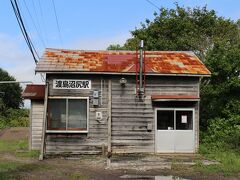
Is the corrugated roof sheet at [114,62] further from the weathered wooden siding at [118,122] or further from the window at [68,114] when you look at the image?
the window at [68,114]

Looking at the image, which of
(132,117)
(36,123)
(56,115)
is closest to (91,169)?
(56,115)

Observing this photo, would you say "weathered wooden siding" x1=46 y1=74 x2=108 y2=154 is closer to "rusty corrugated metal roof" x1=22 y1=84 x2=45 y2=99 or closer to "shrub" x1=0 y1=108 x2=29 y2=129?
"rusty corrugated metal roof" x1=22 y1=84 x2=45 y2=99

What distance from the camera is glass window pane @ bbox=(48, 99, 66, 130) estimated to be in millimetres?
21844

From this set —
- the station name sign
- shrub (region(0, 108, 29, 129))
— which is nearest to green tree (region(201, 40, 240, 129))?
the station name sign

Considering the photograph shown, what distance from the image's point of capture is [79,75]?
22.1m

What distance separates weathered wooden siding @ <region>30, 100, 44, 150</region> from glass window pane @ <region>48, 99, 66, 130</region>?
2276mm

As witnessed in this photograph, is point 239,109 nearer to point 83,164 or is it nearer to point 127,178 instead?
point 83,164

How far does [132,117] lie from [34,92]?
230 inches

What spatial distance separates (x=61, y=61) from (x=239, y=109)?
10.9m

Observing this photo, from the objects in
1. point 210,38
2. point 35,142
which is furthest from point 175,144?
point 210,38

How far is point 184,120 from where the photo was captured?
22406 mm

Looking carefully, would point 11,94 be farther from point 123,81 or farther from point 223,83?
point 123,81

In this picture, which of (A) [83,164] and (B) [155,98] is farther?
(B) [155,98]

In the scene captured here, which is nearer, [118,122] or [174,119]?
[118,122]
